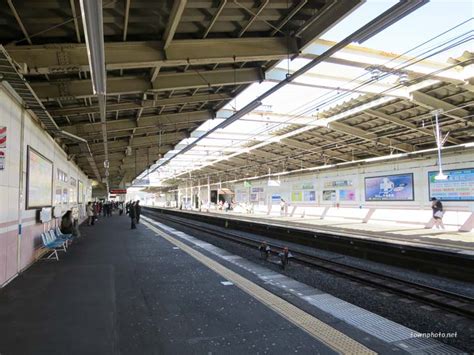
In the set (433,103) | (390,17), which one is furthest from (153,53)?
(433,103)

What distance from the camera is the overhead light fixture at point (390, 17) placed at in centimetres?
531

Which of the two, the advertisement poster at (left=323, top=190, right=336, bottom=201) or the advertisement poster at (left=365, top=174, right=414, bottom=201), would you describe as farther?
the advertisement poster at (left=323, top=190, right=336, bottom=201)

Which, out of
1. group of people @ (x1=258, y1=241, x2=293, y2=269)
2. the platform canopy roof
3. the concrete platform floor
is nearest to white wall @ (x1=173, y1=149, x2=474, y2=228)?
the platform canopy roof

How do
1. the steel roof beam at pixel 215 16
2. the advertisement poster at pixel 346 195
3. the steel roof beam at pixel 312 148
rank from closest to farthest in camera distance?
the steel roof beam at pixel 215 16, the steel roof beam at pixel 312 148, the advertisement poster at pixel 346 195

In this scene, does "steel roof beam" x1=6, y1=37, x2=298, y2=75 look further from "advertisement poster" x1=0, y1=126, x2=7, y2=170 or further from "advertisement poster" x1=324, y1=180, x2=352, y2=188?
"advertisement poster" x1=324, y1=180, x2=352, y2=188

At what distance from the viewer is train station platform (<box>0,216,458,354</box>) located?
3.97m

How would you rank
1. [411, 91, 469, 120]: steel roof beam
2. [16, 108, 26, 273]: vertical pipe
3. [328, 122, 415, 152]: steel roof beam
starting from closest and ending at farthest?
[16, 108, 26, 273]: vertical pipe → [411, 91, 469, 120]: steel roof beam → [328, 122, 415, 152]: steel roof beam

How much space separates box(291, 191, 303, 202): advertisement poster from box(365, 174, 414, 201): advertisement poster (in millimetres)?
8870

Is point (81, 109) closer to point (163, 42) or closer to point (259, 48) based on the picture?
point (163, 42)

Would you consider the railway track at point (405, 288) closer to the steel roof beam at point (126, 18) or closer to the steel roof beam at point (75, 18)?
the steel roof beam at point (126, 18)

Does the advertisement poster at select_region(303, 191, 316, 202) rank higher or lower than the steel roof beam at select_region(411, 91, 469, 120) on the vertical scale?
lower

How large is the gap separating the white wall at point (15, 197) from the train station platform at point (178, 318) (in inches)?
19.7

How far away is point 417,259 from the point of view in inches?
406

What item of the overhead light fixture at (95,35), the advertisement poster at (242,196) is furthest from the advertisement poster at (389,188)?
the advertisement poster at (242,196)
